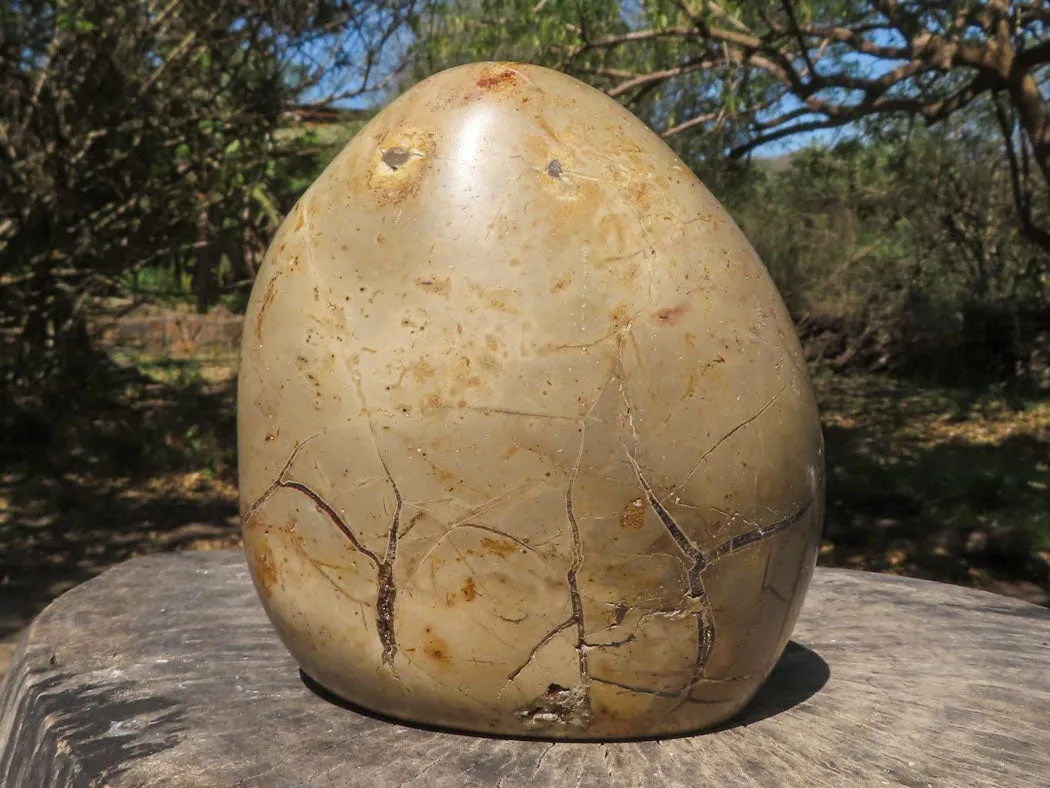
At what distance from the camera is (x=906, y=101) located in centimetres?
578

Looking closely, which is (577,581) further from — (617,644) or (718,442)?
(718,442)

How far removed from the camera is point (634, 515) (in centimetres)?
187

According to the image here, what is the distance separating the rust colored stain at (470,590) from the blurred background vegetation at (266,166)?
3.30 metres

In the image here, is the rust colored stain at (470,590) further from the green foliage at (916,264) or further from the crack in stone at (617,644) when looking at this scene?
the green foliage at (916,264)

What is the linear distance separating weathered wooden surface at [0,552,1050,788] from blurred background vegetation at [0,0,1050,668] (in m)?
2.46

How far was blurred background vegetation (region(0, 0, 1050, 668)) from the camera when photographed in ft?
18.2

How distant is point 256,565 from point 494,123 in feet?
3.25

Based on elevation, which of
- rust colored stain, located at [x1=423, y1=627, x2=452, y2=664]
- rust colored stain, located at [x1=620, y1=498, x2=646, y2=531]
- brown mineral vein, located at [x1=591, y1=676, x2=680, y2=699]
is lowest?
brown mineral vein, located at [x1=591, y1=676, x2=680, y2=699]

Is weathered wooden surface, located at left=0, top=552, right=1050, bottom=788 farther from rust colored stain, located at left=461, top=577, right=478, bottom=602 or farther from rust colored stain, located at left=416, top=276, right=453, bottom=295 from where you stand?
rust colored stain, located at left=416, top=276, right=453, bottom=295

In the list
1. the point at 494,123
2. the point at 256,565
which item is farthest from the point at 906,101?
the point at 256,565

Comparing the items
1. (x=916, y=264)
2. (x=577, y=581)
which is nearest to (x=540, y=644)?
(x=577, y=581)

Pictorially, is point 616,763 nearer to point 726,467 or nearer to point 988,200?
point 726,467

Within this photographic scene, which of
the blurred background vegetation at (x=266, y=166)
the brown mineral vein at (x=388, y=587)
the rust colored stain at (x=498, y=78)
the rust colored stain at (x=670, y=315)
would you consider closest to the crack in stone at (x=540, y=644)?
the brown mineral vein at (x=388, y=587)

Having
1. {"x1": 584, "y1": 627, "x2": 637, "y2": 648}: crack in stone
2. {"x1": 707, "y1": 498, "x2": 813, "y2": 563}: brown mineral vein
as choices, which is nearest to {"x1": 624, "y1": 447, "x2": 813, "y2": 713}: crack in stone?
{"x1": 707, "y1": 498, "x2": 813, "y2": 563}: brown mineral vein
